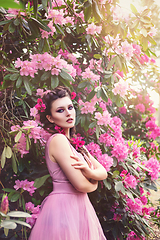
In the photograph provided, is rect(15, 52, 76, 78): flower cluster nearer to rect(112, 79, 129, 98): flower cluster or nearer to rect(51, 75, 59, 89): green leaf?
rect(51, 75, 59, 89): green leaf

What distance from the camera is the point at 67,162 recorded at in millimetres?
1284

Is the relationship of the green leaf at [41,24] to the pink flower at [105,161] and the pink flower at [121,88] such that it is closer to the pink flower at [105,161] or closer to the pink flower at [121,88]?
the pink flower at [121,88]

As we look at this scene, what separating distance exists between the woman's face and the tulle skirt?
0.43 meters

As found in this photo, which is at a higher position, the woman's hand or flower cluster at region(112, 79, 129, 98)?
flower cluster at region(112, 79, 129, 98)

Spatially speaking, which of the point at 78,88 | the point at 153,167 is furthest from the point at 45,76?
the point at 153,167

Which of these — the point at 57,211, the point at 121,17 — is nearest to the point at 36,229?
the point at 57,211

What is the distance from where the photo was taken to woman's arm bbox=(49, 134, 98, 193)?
1260 millimetres

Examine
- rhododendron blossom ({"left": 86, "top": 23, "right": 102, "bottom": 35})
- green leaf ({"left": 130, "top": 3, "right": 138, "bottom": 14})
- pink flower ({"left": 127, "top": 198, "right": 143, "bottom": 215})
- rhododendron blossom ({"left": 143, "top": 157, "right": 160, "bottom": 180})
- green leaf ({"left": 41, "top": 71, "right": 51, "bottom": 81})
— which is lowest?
pink flower ({"left": 127, "top": 198, "right": 143, "bottom": 215})

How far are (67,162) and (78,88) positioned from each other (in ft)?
2.60

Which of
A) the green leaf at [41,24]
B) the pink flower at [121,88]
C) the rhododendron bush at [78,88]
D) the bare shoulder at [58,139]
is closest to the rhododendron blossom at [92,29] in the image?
the rhododendron bush at [78,88]

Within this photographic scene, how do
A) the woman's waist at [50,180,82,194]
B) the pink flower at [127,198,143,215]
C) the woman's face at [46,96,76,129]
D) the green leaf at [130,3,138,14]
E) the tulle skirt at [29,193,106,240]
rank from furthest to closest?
the pink flower at [127,198,143,215]
the green leaf at [130,3,138,14]
the woman's face at [46,96,76,129]
the woman's waist at [50,180,82,194]
the tulle skirt at [29,193,106,240]

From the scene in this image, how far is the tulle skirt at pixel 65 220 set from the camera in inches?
47.5

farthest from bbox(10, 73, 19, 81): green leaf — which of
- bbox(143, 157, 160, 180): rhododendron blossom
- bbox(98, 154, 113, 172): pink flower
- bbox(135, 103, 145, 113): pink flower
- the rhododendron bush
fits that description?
bbox(135, 103, 145, 113): pink flower

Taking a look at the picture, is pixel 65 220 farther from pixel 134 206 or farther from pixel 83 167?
pixel 134 206
